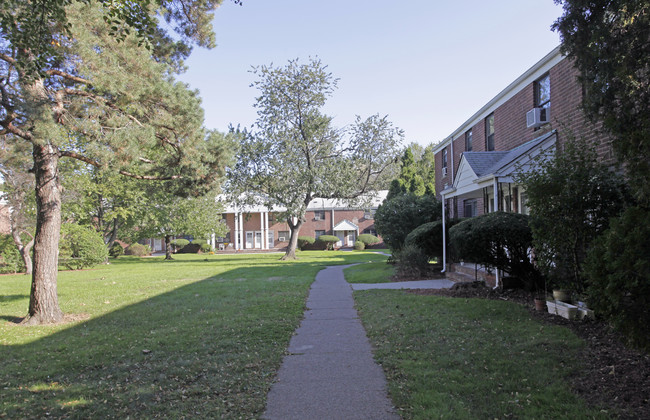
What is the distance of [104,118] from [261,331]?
5.67 m

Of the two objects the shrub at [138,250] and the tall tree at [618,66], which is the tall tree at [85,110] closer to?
the tall tree at [618,66]

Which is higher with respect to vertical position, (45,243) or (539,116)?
(539,116)

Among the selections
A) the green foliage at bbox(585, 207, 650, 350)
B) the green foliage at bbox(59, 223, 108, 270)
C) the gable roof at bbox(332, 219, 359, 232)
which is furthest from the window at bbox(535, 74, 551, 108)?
the gable roof at bbox(332, 219, 359, 232)

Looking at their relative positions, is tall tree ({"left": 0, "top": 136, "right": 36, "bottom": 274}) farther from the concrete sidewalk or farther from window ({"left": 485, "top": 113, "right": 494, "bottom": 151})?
window ({"left": 485, "top": 113, "right": 494, "bottom": 151})

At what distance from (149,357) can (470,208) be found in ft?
50.5

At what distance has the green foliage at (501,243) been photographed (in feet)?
28.3

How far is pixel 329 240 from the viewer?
4606cm

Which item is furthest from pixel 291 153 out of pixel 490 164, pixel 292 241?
pixel 490 164

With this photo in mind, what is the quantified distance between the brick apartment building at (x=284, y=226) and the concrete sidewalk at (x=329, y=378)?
133ft

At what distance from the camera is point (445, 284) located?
11969 millimetres

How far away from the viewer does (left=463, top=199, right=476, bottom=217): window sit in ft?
58.7

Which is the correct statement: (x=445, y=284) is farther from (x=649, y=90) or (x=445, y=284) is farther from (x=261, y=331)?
(x=649, y=90)

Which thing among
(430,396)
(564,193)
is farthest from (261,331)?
(564,193)

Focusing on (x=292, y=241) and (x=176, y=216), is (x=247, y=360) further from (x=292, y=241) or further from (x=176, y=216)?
(x=176, y=216)
